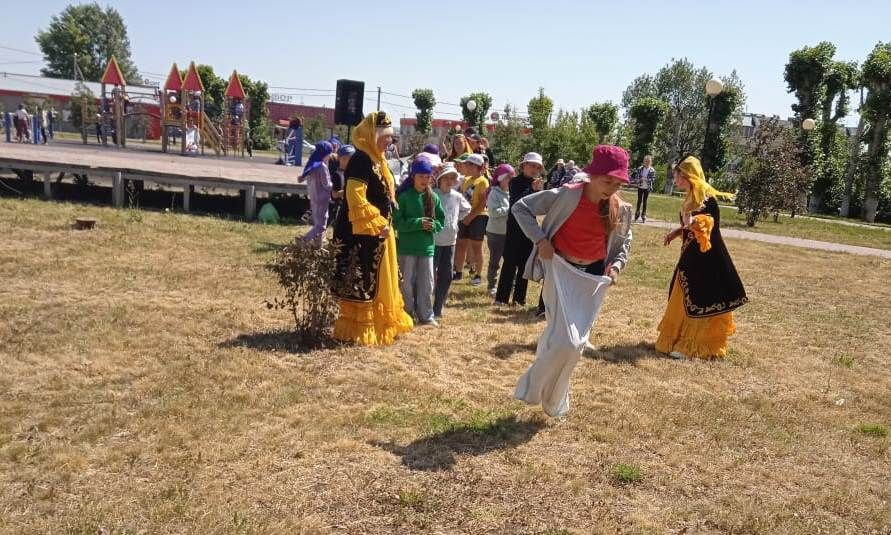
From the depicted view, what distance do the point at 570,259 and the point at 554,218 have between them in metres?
0.29

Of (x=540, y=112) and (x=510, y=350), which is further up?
(x=540, y=112)

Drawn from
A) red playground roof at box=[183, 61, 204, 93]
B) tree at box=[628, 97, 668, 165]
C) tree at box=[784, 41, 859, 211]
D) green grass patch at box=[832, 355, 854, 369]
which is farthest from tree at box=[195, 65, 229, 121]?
green grass patch at box=[832, 355, 854, 369]

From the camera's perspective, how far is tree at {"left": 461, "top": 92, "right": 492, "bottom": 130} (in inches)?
1772

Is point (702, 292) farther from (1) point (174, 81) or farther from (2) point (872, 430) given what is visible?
(1) point (174, 81)

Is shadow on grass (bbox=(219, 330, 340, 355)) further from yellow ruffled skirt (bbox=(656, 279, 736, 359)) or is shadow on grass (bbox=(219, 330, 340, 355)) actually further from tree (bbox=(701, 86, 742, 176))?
tree (bbox=(701, 86, 742, 176))

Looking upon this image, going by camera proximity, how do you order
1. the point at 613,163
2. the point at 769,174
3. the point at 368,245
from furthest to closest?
the point at 769,174, the point at 368,245, the point at 613,163

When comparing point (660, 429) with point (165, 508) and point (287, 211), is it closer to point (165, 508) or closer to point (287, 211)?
point (165, 508)

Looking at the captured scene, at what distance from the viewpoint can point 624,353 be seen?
6.41m

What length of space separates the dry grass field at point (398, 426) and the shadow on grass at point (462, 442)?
0.02 m

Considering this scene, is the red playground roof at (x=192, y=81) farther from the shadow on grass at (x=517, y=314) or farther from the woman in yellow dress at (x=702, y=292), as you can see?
the woman in yellow dress at (x=702, y=292)

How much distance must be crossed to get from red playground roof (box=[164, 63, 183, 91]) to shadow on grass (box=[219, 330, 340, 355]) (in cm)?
2034

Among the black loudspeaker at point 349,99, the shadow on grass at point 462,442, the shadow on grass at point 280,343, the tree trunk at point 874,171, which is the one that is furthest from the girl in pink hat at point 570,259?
the tree trunk at point 874,171

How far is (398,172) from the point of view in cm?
1112

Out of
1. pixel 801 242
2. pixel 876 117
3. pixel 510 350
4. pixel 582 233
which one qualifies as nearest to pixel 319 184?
pixel 510 350
